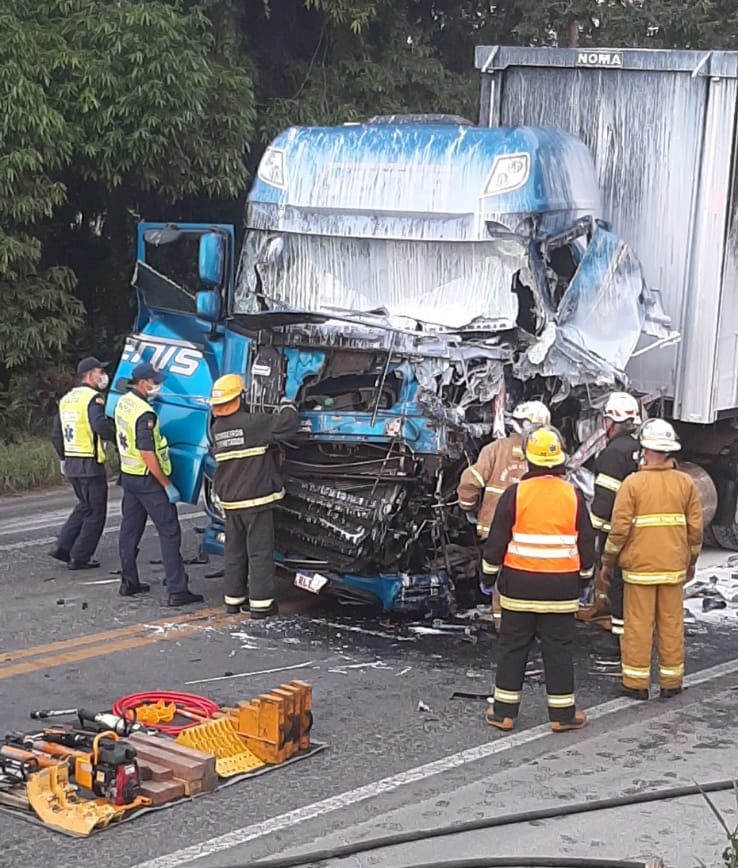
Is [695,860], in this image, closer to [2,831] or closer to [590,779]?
[590,779]

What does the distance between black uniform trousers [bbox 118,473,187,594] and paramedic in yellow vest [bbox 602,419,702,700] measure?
2981 mm

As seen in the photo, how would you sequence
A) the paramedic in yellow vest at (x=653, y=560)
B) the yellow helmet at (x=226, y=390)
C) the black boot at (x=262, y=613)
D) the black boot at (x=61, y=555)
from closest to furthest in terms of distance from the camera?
the paramedic in yellow vest at (x=653, y=560)
the yellow helmet at (x=226, y=390)
the black boot at (x=262, y=613)
the black boot at (x=61, y=555)

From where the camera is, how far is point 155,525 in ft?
31.4

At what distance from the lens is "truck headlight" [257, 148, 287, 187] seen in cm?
954

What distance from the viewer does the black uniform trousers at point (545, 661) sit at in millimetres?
7031

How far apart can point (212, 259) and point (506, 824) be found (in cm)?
461

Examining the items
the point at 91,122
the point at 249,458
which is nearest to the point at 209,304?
the point at 249,458

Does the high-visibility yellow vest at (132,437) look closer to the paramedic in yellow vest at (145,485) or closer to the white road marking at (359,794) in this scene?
the paramedic in yellow vest at (145,485)

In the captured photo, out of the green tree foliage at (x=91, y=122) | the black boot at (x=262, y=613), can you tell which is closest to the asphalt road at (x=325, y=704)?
the black boot at (x=262, y=613)

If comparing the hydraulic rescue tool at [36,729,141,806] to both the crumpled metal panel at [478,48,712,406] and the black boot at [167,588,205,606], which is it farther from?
the crumpled metal panel at [478,48,712,406]

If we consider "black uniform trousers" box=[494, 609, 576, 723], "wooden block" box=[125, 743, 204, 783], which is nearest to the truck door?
"black uniform trousers" box=[494, 609, 576, 723]

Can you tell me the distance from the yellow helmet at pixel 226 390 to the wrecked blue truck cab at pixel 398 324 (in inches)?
6.3

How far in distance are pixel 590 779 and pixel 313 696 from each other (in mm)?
1688

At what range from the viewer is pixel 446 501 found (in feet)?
28.4
